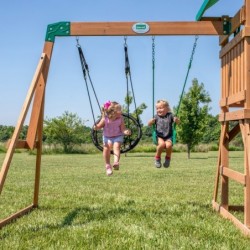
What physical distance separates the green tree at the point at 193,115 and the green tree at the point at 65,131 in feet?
55.6

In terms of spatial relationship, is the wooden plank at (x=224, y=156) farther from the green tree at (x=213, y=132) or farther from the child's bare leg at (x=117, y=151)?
the green tree at (x=213, y=132)

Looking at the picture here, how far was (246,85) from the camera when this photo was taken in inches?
247

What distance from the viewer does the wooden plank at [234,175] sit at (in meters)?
6.26

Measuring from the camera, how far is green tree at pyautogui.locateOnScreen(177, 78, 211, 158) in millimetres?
36656

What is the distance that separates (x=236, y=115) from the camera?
6.62 m

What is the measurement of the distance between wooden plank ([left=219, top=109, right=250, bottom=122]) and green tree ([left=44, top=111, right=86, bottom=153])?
146 feet

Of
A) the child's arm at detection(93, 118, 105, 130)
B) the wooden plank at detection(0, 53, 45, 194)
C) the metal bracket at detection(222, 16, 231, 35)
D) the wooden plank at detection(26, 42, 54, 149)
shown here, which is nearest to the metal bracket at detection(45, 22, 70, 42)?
the wooden plank at detection(26, 42, 54, 149)

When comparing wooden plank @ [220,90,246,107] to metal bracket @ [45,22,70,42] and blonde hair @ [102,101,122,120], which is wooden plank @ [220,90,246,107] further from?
Result: metal bracket @ [45,22,70,42]

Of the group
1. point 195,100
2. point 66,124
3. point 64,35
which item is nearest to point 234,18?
point 64,35

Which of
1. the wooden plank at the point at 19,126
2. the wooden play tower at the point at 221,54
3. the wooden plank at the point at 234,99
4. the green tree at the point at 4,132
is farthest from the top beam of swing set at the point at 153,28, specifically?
the green tree at the point at 4,132

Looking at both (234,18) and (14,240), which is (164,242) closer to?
(14,240)

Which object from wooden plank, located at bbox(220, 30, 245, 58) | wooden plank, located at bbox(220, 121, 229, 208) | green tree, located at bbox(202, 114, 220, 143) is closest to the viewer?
wooden plank, located at bbox(220, 30, 245, 58)

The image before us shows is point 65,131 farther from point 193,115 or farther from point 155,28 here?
point 155,28

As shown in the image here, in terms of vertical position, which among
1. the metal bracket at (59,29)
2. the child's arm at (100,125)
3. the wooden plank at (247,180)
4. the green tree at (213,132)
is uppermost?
the green tree at (213,132)
